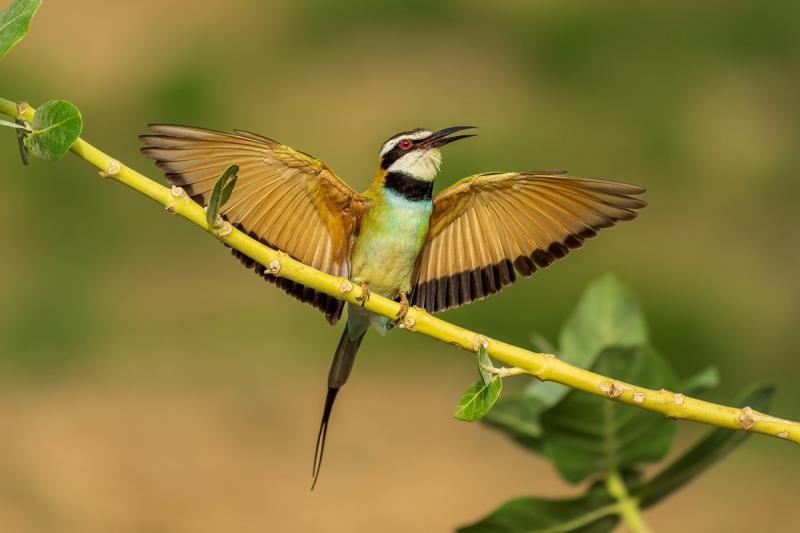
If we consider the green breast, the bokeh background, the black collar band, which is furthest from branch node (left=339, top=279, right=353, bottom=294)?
the bokeh background

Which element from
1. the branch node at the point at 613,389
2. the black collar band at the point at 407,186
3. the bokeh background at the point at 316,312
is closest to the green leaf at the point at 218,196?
the branch node at the point at 613,389

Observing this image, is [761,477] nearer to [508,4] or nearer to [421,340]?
[421,340]

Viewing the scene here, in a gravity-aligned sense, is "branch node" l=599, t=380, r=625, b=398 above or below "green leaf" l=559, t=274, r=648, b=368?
above

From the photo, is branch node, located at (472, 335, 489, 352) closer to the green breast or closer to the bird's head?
the green breast

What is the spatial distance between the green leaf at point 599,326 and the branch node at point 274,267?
0.61 metres

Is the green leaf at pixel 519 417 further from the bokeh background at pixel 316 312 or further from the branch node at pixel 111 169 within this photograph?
the bokeh background at pixel 316 312

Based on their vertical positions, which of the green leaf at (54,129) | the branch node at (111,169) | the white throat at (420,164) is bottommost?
the white throat at (420,164)

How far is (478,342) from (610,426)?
1.42ft

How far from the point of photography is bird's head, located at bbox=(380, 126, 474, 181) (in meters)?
2.03

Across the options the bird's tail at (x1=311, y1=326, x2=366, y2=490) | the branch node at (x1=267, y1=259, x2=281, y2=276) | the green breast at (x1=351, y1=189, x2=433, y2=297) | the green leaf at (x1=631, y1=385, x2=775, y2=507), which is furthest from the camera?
the green breast at (x1=351, y1=189, x2=433, y2=297)

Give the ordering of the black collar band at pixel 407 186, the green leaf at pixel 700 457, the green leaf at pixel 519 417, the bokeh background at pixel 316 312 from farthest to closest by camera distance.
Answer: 1. the bokeh background at pixel 316 312
2. the black collar band at pixel 407 186
3. the green leaf at pixel 519 417
4. the green leaf at pixel 700 457

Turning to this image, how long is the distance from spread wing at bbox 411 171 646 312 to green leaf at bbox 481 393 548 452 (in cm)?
27

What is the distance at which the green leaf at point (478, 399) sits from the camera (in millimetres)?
1128

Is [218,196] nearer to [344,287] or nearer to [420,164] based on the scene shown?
[344,287]
